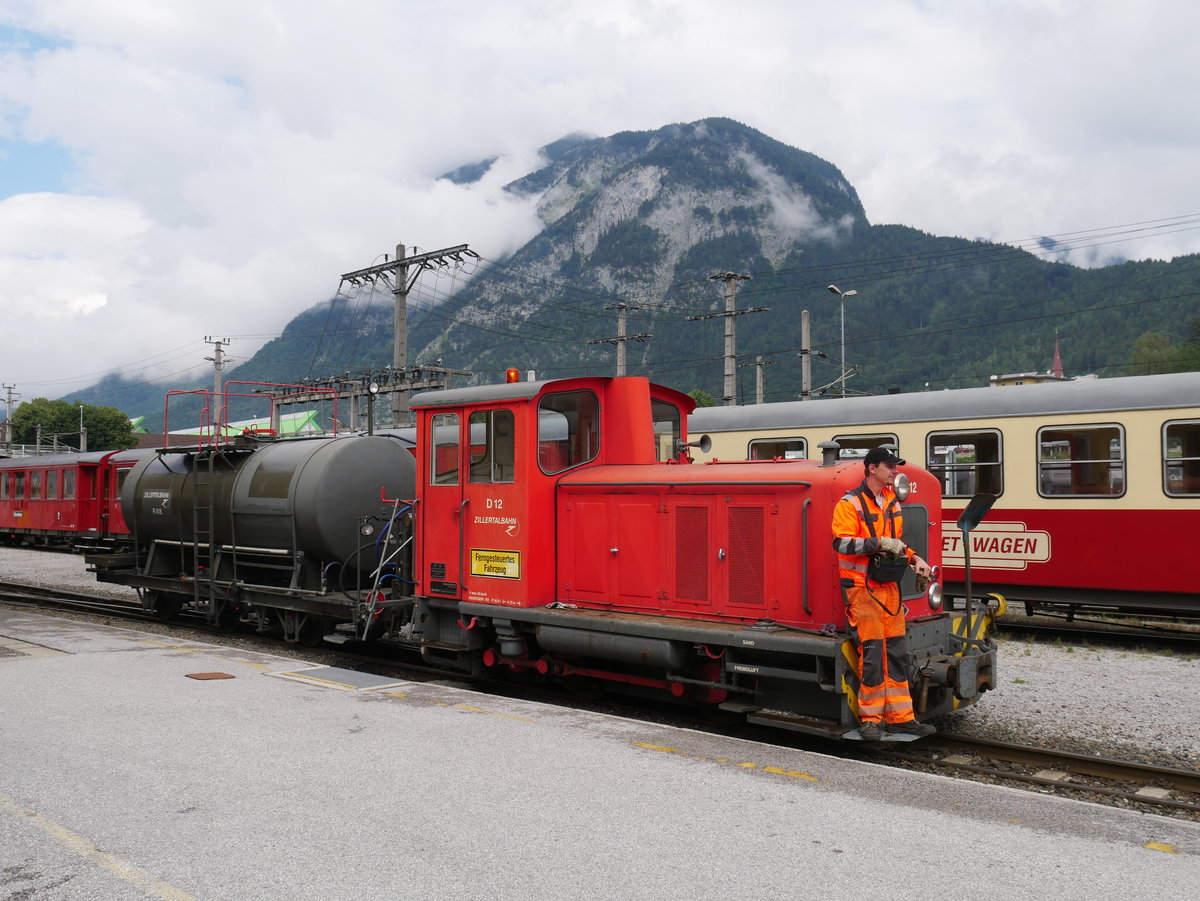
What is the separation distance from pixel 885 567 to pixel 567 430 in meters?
3.27

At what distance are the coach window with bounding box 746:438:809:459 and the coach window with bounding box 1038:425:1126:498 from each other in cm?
338

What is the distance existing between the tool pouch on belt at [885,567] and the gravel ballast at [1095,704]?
211 centimetres

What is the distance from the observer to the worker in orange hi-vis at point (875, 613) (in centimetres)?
606

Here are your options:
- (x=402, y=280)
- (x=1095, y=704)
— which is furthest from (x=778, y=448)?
(x=402, y=280)

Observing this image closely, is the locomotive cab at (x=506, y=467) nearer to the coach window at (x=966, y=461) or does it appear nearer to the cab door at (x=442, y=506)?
the cab door at (x=442, y=506)

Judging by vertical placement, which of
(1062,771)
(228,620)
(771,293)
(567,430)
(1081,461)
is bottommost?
(1062,771)

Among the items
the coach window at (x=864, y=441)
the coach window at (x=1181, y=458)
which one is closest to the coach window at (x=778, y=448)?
the coach window at (x=864, y=441)

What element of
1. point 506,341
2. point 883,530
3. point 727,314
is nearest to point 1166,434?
point 883,530

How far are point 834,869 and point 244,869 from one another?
271 centimetres

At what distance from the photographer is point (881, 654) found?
609cm

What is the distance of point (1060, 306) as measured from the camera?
114 m

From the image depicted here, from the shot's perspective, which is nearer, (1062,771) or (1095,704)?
(1062,771)

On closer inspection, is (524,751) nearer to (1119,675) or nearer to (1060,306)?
(1119,675)

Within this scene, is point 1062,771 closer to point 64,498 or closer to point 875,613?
point 875,613
